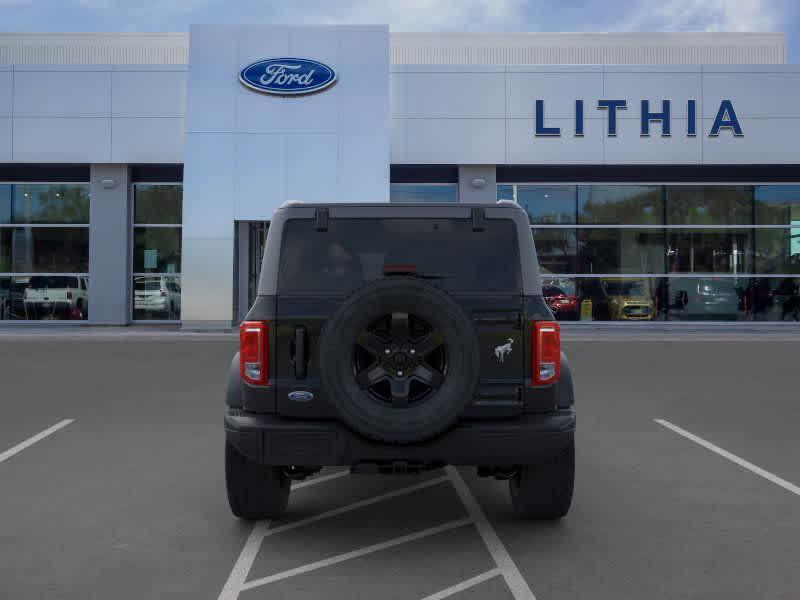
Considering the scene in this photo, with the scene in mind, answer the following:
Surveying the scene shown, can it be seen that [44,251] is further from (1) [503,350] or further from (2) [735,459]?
(1) [503,350]

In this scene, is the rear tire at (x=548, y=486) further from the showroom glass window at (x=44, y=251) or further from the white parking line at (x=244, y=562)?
the showroom glass window at (x=44, y=251)

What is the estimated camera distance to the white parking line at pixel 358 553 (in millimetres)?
4256

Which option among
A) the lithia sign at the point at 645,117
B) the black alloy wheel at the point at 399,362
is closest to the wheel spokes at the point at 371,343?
the black alloy wheel at the point at 399,362

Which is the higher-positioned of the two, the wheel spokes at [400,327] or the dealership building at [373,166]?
the dealership building at [373,166]

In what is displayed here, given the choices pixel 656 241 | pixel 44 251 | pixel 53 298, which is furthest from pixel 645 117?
pixel 53 298

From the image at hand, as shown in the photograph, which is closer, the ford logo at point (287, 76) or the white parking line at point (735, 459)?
the white parking line at point (735, 459)

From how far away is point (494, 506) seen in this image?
573 centimetres

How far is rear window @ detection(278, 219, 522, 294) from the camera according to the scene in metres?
4.79

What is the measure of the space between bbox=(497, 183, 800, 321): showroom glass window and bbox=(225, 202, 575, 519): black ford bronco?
2186cm

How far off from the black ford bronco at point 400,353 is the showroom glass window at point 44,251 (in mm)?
23327

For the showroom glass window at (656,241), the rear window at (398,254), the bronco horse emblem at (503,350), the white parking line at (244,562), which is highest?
the showroom glass window at (656,241)

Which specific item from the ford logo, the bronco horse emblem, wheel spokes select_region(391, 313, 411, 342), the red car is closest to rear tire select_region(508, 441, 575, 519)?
the bronco horse emblem

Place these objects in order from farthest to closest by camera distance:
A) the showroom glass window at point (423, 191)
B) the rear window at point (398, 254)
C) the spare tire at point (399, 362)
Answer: the showroom glass window at point (423, 191) < the rear window at point (398, 254) < the spare tire at point (399, 362)

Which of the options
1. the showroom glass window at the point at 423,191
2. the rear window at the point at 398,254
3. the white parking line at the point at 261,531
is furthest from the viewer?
the showroom glass window at the point at 423,191
